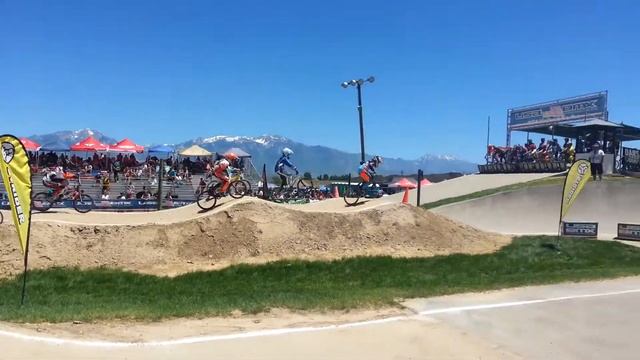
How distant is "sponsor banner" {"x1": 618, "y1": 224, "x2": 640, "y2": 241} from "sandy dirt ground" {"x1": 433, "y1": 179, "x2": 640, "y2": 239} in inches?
102

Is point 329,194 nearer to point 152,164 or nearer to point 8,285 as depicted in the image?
point 152,164

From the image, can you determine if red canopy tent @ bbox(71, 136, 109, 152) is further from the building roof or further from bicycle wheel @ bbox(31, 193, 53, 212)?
the building roof

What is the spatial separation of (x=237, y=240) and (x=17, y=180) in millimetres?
7649

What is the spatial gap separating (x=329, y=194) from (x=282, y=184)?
51.6 feet

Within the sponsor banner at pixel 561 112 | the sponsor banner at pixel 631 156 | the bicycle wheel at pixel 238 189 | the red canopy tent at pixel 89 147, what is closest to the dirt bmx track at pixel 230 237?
the bicycle wheel at pixel 238 189

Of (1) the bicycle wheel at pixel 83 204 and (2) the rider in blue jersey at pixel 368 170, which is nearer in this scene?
(2) the rider in blue jersey at pixel 368 170

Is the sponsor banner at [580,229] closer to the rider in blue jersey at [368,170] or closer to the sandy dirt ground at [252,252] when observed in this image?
the sandy dirt ground at [252,252]

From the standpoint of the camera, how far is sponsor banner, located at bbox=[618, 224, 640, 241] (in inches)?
813

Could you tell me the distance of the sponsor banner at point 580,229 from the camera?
68.7ft

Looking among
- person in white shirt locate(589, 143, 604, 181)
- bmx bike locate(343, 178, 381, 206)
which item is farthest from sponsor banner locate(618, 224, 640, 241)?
bmx bike locate(343, 178, 381, 206)

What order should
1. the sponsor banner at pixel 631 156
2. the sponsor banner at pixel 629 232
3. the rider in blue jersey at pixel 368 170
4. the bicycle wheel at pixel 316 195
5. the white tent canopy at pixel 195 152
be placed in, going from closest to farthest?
the rider in blue jersey at pixel 368 170
the sponsor banner at pixel 629 232
the bicycle wheel at pixel 316 195
the sponsor banner at pixel 631 156
the white tent canopy at pixel 195 152

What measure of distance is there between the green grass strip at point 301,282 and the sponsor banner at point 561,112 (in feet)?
154

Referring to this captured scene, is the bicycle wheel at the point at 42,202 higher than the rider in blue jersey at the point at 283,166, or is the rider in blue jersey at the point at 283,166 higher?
the rider in blue jersey at the point at 283,166

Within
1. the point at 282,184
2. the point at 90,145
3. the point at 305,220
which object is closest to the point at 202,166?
the point at 90,145
